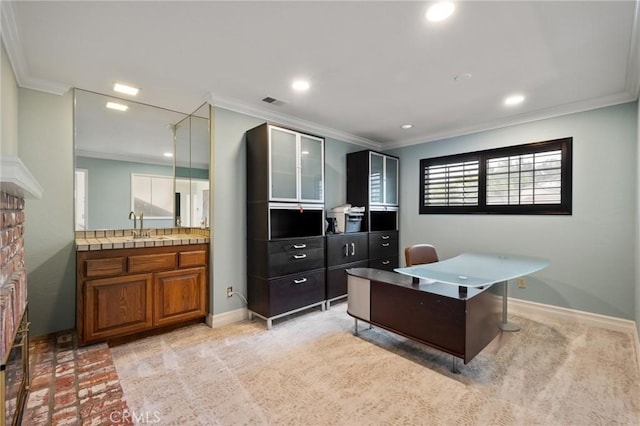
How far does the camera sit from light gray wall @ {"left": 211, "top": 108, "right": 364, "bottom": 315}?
312cm

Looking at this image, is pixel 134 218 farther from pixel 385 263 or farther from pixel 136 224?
pixel 385 263

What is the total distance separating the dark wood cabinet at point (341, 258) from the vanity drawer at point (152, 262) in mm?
1748

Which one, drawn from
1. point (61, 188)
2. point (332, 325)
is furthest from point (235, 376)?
point (61, 188)

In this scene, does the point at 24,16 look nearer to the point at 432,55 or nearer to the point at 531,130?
the point at 432,55

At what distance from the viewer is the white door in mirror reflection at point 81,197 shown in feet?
9.22

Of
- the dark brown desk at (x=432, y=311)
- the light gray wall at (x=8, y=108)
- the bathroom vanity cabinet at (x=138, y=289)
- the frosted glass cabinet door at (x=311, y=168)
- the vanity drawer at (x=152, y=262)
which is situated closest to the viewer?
the light gray wall at (x=8, y=108)

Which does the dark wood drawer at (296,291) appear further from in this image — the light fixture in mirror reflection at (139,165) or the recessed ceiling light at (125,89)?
the recessed ceiling light at (125,89)

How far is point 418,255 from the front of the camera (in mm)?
3191

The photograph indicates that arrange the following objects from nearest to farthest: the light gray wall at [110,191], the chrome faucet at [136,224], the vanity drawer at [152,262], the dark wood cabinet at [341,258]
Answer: the vanity drawer at [152,262], the light gray wall at [110,191], the chrome faucet at [136,224], the dark wood cabinet at [341,258]

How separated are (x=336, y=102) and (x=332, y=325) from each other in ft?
7.90

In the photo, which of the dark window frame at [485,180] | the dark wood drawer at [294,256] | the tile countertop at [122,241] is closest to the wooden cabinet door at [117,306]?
the tile countertop at [122,241]

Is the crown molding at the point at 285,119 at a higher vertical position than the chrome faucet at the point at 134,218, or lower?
higher

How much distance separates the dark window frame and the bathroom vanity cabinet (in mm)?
3306

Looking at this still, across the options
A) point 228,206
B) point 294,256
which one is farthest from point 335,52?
point 294,256
